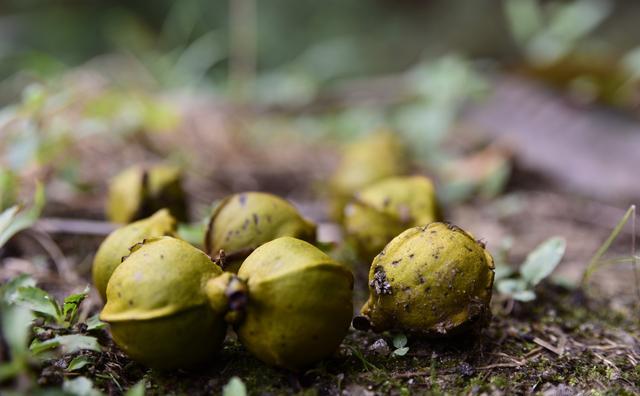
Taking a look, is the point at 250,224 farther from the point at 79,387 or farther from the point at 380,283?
the point at 79,387

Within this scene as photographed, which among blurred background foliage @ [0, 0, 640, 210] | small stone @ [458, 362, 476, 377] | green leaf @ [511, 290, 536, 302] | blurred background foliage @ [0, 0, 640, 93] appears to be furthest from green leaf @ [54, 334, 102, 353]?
blurred background foliage @ [0, 0, 640, 93]

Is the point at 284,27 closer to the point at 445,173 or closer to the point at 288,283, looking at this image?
the point at 445,173

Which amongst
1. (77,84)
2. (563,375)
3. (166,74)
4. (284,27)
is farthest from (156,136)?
(284,27)

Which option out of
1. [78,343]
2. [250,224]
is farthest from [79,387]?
[250,224]

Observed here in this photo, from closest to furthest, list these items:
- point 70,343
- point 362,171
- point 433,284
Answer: point 70,343 → point 433,284 → point 362,171

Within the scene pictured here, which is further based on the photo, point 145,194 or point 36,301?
point 145,194
